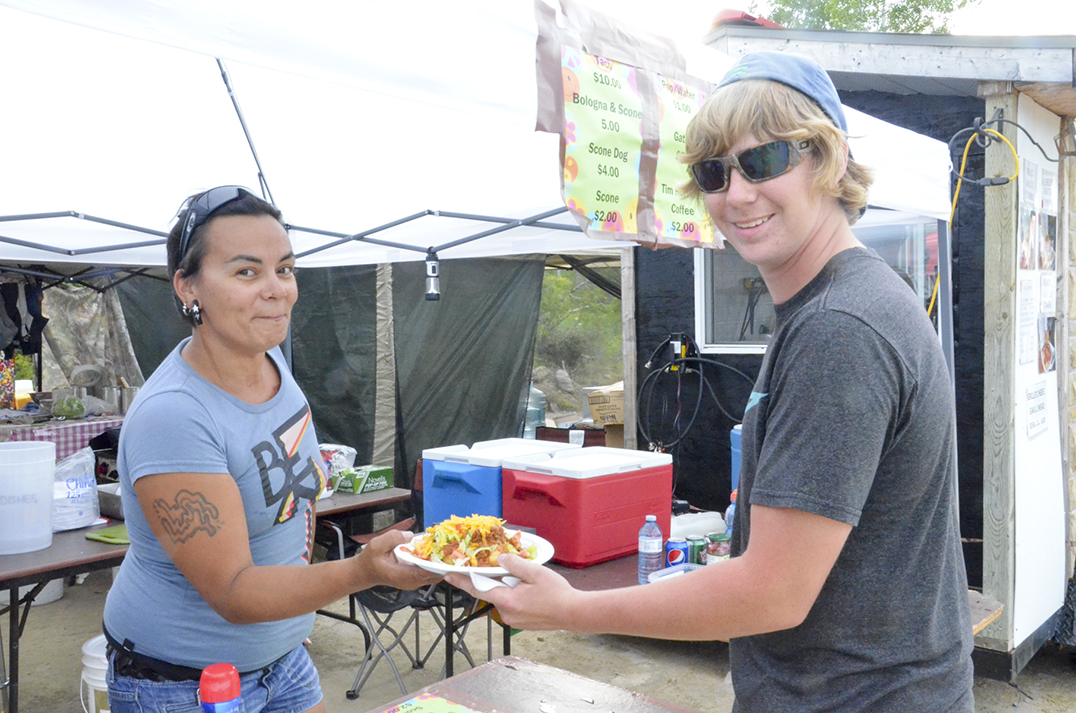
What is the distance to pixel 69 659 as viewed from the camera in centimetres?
568

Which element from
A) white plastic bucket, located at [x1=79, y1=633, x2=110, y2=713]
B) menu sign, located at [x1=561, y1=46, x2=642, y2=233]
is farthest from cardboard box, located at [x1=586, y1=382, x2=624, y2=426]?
menu sign, located at [x1=561, y1=46, x2=642, y2=233]

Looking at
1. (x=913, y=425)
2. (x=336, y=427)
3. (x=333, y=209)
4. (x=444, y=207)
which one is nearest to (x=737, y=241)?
(x=913, y=425)

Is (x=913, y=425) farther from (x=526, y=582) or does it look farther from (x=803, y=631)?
(x=526, y=582)

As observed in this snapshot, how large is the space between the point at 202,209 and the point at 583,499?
2.20 m

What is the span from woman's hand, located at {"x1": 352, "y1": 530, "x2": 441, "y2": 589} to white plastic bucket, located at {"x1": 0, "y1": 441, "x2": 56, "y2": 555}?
2.57 m

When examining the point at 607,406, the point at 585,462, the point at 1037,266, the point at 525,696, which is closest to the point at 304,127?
the point at 585,462

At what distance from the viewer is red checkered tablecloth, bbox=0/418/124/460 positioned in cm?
754

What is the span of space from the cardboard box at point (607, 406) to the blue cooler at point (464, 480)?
5.26 meters

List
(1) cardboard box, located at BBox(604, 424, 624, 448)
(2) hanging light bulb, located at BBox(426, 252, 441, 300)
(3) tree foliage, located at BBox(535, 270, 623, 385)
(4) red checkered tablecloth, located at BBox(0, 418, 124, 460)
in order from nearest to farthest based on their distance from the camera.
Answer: (2) hanging light bulb, located at BBox(426, 252, 441, 300), (4) red checkered tablecloth, located at BBox(0, 418, 124, 460), (1) cardboard box, located at BBox(604, 424, 624, 448), (3) tree foliage, located at BBox(535, 270, 623, 385)

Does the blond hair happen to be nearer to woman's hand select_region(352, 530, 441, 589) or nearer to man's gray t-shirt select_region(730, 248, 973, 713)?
man's gray t-shirt select_region(730, 248, 973, 713)

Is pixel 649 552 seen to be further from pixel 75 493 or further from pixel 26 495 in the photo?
pixel 75 493

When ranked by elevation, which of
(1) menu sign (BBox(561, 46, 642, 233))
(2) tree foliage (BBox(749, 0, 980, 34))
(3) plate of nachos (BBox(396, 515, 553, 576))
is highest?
(2) tree foliage (BBox(749, 0, 980, 34))

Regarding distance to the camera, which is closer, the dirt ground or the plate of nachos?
the plate of nachos

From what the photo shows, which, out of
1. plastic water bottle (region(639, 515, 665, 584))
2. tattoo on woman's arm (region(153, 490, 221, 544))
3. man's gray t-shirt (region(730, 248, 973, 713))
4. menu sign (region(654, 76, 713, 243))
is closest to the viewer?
man's gray t-shirt (region(730, 248, 973, 713))
